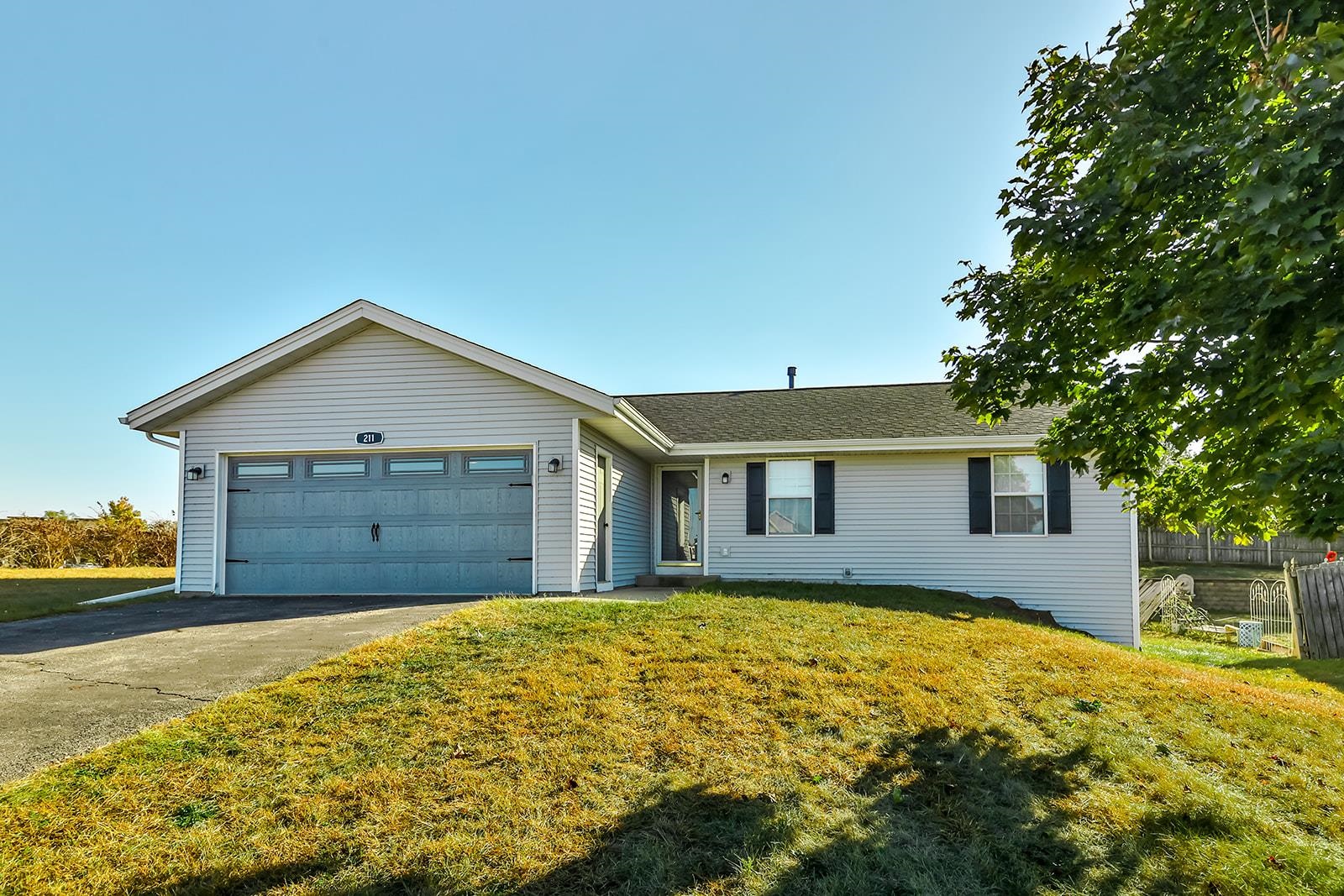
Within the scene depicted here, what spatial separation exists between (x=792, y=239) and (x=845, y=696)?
9342mm

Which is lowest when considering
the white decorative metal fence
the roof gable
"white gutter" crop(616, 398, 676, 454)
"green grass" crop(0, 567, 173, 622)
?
the white decorative metal fence

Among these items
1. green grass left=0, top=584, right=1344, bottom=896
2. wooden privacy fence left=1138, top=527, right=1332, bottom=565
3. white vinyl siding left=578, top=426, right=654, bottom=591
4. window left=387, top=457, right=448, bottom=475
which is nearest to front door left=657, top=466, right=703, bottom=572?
white vinyl siding left=578, top=426, right=654, bottom=591

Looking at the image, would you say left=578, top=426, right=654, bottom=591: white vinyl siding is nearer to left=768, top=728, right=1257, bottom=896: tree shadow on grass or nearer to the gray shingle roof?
the gray shingle roof

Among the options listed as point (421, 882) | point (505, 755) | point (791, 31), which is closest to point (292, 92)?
point (791, 31)

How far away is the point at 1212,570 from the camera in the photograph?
20.7 meters

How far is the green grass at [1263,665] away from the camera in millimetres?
7859

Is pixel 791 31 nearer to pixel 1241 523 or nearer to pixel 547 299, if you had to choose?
pixel 547 299

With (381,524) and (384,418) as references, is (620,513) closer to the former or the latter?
(381,524)

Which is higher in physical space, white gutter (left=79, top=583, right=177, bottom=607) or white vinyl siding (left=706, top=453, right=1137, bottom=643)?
white vinyl siding (left=706, top=453, right=1137, bottom=643)

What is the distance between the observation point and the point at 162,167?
11422mm

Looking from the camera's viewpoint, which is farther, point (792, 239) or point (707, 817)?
point (792, 239)

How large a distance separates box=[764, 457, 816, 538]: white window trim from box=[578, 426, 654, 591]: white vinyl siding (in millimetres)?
2519

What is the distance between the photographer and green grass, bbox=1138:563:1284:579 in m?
19.5

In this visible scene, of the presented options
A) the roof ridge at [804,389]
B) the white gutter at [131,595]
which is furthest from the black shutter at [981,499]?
the white gutter at [131,595]
